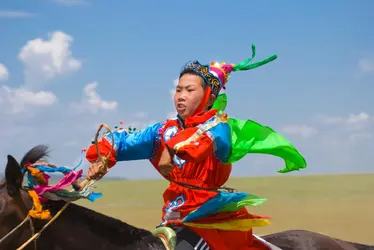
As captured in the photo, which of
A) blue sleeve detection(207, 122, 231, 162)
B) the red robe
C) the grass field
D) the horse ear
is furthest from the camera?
the grass field

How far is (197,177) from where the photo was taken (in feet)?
14.5

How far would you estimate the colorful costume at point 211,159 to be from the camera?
4.19 meters

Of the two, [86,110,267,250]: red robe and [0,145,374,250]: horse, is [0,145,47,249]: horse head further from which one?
[86,110,267,250]: red robe

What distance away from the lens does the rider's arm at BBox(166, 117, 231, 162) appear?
3.86 m

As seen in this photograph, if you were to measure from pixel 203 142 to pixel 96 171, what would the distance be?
72 cm

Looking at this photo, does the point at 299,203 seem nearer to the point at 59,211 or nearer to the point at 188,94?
the point at 188,94

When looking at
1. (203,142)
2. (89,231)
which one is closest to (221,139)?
(203,142)

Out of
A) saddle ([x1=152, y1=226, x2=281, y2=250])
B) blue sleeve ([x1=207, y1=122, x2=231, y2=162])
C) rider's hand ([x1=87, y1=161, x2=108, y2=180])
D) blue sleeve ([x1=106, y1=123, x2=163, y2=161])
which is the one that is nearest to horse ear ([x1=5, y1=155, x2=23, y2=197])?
rider's hand ([x1=87, y1=161, x2=108, y2=180])

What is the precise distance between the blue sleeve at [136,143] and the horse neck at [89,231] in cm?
50

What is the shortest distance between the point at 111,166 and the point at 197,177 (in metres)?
0.58

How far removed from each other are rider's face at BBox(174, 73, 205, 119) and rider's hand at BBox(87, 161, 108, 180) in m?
0.65

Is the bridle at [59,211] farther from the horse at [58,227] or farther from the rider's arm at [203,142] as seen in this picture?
the rider's arm at [203,142]

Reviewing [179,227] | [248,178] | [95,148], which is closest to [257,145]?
[179,227]

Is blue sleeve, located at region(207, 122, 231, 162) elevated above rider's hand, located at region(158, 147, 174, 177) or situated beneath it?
elevated above
